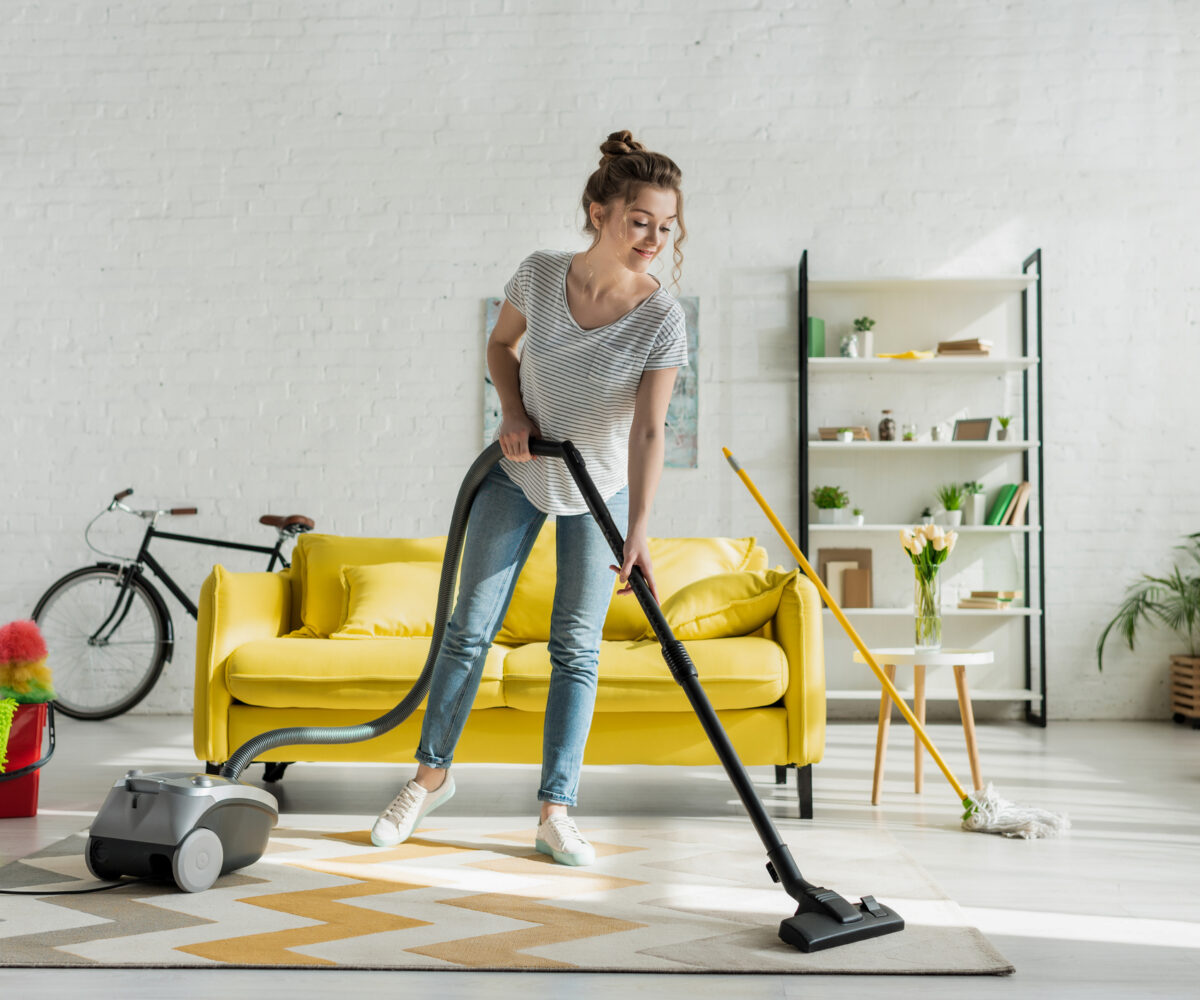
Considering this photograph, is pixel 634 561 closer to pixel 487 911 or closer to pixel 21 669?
pixel 487 911

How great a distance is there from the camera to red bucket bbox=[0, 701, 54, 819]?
2697 millimetres

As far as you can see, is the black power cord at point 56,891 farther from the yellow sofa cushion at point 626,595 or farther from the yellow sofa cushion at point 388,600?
the yellow sofa cushion at point 626,595

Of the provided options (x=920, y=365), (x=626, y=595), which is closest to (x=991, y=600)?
(x=920, y=365)

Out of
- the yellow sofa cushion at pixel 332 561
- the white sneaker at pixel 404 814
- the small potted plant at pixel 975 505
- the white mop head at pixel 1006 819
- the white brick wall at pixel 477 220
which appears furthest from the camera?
the white brick wall at pixel 477 220

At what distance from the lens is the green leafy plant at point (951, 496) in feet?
15.4

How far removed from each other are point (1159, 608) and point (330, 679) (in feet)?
12.0

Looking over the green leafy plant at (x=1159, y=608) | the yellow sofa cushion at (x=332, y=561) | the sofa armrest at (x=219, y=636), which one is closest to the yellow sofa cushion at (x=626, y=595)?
the yellow sofa cushion at (x=332, y=561)

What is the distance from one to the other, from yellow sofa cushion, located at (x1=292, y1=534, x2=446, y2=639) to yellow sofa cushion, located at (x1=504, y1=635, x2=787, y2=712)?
740 mm

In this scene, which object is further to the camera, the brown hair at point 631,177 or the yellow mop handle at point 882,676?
the yellow mop handle at point 882,676

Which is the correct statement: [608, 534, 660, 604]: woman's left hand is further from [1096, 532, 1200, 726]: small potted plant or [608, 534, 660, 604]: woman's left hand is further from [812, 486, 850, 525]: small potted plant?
[1096, 532, 1200, 726]: small potted plant

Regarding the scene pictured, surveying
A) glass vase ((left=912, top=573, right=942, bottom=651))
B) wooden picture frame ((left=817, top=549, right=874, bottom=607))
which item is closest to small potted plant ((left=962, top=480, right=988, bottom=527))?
wooden picture frame ((left=817, top=549, right=874, bottom=607))

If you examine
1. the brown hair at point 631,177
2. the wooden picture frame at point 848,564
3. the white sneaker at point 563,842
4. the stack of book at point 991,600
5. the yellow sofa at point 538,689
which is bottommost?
the white sneaker at point 563,842

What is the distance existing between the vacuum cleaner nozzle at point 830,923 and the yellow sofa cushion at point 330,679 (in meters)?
1.15

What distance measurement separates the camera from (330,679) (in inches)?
108
